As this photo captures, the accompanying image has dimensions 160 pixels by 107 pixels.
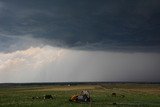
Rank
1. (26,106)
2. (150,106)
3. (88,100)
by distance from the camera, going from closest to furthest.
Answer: (26,106) → (150,106) → (88,100)

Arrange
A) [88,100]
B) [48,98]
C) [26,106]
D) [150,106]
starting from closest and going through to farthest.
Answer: [26,106] < [150,106] < [88,100] < [48,98]

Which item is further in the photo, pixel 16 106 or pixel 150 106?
pixel 150 106

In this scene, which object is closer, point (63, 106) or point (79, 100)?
point (63, 106)

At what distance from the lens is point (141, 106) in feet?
167

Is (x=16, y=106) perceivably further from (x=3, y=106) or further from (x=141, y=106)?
(x=141, y=106)

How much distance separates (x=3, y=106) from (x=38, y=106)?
18.5ft

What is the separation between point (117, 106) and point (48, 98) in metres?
21.7

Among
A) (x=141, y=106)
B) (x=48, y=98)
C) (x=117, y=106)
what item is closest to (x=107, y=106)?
(x=117, y=106)

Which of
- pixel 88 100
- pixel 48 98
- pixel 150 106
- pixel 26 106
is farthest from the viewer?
pixel 48 98

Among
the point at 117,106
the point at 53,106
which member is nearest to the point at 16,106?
the point at 53,106

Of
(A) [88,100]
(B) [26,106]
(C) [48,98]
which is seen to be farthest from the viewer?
(C) [48,98]

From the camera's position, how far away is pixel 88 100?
6056cm

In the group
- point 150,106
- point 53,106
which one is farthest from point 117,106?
point 53,106

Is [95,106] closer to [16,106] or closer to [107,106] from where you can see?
[107,106]
